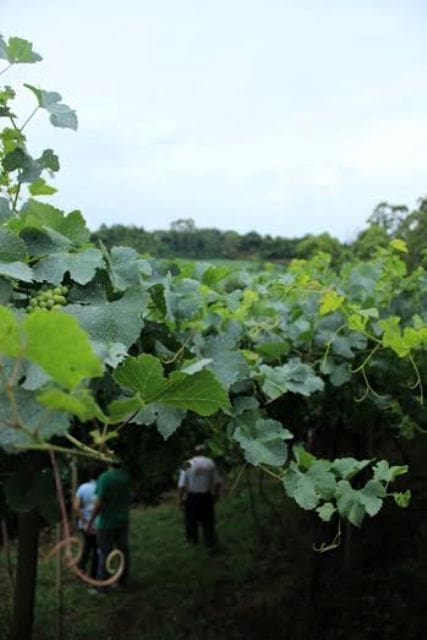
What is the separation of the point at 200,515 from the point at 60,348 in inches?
294

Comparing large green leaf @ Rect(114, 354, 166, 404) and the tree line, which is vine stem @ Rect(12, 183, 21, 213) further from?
the tree line

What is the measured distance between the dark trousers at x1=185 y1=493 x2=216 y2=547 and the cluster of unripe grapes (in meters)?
6.62

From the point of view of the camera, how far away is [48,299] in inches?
50.7

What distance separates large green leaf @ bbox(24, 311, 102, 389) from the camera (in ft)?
A: 2.03

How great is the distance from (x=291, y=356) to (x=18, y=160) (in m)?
1.82

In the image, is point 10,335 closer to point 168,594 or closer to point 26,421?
point 26,421

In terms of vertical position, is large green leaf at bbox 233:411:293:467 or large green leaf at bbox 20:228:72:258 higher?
large green leaf at bbox 20:228:72:258

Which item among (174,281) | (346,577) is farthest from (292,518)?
(174,281)

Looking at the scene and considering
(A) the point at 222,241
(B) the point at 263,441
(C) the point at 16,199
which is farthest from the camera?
(A) the point at 222,241

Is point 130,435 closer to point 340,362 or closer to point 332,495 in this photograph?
point 340,362

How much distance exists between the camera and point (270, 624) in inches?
211

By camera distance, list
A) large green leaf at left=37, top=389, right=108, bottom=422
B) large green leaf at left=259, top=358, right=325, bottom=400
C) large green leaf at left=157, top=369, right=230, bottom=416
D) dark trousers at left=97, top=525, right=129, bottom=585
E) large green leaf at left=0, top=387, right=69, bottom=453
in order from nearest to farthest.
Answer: large green leaf at left=37, top=389, right=108, bottom=422, large green leaf at left=0, top=387, right=69, bottom=453, large green leaf at left=157, top=369, right=230, bottom=416, large green leaf at left=259, top=358, right=325, bottom=400, dark trousers at left=97, top=525, right=129, bottom=585

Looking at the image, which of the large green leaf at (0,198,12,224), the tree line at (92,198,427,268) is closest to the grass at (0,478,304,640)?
the large green leaf at (0,198,12,224)

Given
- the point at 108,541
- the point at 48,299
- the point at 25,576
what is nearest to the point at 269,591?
the point at 108,541
